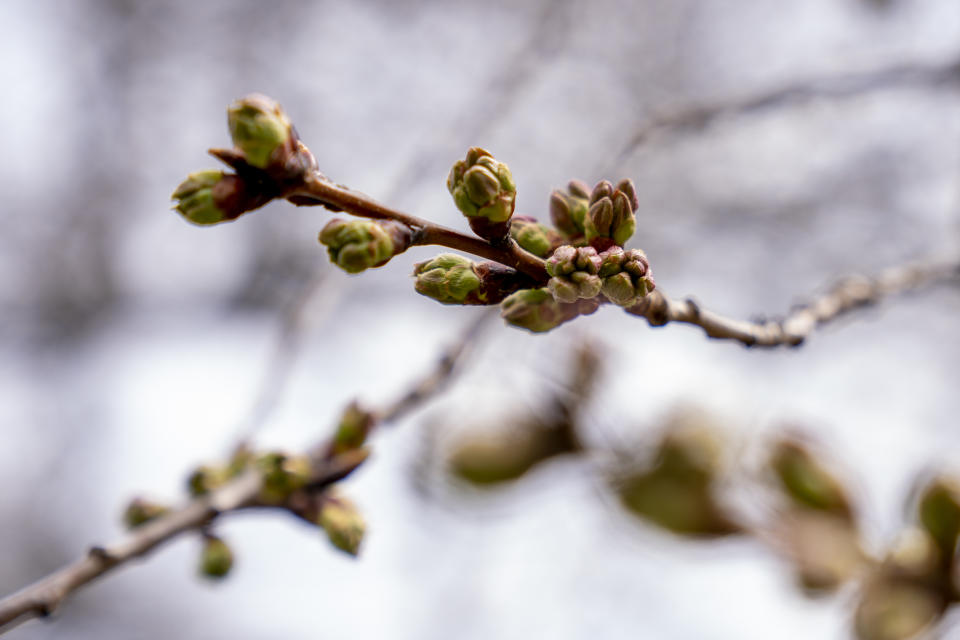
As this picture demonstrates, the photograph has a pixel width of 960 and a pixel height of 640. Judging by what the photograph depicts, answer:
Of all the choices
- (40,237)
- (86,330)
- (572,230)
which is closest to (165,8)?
(40,237)

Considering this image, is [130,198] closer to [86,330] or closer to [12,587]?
[86,330]

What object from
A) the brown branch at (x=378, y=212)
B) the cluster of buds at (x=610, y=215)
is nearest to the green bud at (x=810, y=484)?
the cluster of buds at (x=610, y=215)

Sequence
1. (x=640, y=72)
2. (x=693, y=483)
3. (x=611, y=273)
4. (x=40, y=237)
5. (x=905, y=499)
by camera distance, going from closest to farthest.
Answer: (x=611, y=273)
(x=905, y=499)
(x=693, y=483)
(x=640, y=72)
(x=40, y=237)

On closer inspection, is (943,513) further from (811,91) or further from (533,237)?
(533,237)

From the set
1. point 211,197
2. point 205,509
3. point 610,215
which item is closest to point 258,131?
point 211,197

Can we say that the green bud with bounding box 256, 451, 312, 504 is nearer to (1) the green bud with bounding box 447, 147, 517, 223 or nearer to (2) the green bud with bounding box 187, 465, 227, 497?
(2) the green bud with bounding box 187, 465, 227, 497

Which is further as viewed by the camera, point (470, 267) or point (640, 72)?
point (640, 72)

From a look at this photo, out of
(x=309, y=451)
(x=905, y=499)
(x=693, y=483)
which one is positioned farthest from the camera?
(x=693, y=483)
